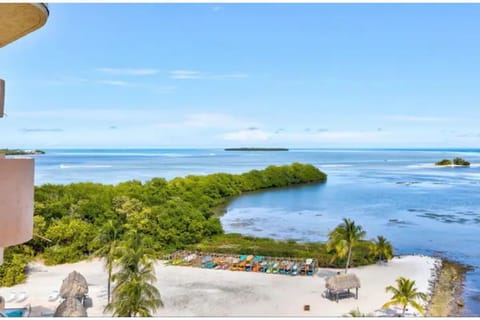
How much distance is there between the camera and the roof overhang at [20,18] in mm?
3500

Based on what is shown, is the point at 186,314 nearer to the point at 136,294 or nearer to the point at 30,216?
the point at 136,294

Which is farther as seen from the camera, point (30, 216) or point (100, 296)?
point (100, 296)

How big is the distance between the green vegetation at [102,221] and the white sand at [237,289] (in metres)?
1.13

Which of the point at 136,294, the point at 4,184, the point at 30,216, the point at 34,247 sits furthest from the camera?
the point at 34,247

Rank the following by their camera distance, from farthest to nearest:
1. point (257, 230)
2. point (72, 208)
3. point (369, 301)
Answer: point (257, 230)
point (72, 208)
point (369, 301)

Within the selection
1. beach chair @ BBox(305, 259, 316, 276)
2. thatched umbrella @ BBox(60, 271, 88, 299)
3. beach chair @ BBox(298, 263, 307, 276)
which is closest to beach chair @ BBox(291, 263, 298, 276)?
beach chair @ BBox(298, 263, 307, 276)

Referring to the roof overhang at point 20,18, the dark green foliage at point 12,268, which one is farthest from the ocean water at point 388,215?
the roof overhang at point 20,18

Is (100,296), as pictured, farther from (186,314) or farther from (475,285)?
(475,285)

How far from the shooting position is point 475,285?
2403 centimetres

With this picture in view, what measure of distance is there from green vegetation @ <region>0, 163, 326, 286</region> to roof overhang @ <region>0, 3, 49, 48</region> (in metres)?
16.3

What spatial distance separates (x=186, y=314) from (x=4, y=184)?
16.7m

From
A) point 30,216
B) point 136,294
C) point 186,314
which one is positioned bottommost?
point 186,314

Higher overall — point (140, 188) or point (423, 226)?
point (140, 188)

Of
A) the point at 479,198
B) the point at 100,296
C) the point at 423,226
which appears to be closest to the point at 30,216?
the point at 100,296
